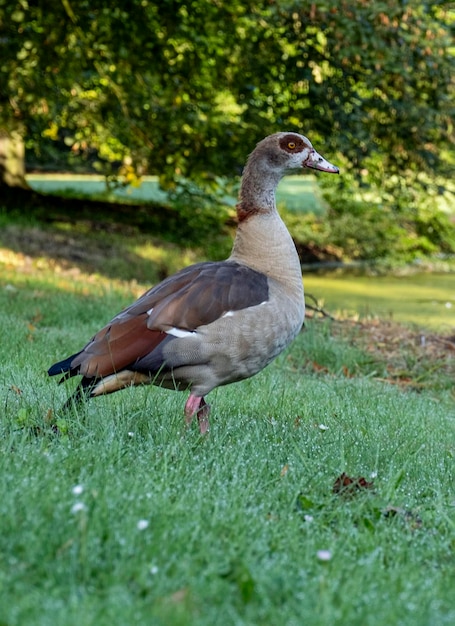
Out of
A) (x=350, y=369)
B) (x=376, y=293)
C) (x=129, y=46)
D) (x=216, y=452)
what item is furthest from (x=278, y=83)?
(x=216, y=452)

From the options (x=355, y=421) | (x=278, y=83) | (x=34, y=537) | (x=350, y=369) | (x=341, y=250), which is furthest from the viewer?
(x=341, y=250)

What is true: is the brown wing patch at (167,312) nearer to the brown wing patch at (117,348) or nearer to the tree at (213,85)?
the brown wing patch at (117,348)

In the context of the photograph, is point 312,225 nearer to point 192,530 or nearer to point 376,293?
point 376,293

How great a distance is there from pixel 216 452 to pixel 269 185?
2304 millimetres

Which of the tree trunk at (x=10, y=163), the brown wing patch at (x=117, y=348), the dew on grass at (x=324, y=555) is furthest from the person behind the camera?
the tree trunk at (x=10, y=163)

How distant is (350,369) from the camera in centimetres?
969

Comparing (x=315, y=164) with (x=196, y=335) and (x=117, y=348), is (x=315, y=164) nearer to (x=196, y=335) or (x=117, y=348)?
(x=196, y=335)

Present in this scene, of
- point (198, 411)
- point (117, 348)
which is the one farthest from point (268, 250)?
point (117, 348)

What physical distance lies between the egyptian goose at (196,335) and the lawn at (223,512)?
0.67 ft

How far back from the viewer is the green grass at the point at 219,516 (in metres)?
2.92

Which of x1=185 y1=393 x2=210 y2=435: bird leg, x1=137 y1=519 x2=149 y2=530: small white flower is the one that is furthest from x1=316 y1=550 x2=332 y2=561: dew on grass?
x1=185 y1=393 x2=210 y2=435: bird leg

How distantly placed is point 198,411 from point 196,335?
0.45 metres

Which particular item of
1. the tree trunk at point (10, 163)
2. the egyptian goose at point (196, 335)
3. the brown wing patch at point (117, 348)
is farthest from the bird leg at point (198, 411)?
the tree trunk at point (10, 163)

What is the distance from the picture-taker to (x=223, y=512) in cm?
356
